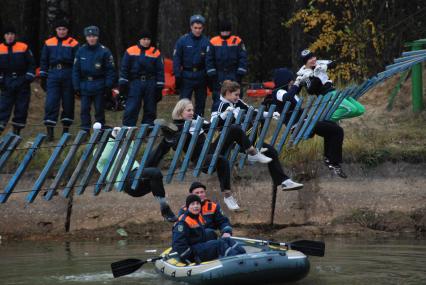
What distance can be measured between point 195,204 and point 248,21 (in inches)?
830

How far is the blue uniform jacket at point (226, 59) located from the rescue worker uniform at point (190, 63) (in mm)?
180

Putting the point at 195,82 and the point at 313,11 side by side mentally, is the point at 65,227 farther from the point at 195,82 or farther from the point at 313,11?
the point at 313,11

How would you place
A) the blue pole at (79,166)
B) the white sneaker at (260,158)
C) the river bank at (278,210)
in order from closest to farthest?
the blue pole at (79,166), the white sneaker at (260,158), the river bank at (278,210)

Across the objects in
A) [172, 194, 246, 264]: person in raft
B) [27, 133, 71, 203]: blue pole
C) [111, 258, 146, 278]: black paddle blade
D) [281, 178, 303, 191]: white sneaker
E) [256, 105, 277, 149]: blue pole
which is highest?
Result: [256, 105, 277, 149]: blue pole

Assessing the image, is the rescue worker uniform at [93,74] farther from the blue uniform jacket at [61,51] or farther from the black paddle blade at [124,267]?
the black paddle blade at [124,267]

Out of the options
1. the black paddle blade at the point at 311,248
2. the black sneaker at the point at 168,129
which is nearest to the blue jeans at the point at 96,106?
the black sneaker at the point at 168,129

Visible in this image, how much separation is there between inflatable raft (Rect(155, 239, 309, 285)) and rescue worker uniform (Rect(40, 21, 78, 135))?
5.33 m

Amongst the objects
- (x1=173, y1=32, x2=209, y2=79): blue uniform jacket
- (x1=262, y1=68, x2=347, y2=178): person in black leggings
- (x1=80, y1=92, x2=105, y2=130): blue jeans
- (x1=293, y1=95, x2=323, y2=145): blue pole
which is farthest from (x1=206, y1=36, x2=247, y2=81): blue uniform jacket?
(x1=293, y1=95, x2=323, y2=145): blue pole

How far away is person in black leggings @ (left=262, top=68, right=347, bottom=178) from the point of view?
16859 millimetres

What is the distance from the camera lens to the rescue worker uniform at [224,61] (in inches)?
760

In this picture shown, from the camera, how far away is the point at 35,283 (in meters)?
15.7

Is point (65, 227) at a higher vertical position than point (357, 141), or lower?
lower

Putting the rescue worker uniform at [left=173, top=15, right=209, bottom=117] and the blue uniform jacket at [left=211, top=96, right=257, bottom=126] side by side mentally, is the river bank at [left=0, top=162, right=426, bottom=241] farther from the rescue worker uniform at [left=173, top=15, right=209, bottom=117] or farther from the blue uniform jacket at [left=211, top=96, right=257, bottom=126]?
the blue uniform jacket at [left=211, top=96, right=257, bottom=126]

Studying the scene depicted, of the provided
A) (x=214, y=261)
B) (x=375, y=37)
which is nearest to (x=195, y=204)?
(x=214, y=261)
